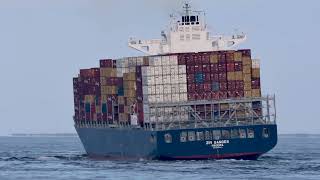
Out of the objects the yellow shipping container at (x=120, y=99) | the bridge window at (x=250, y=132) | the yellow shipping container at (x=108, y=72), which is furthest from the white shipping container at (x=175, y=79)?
the yellow shipping container at (x=108, y=72)

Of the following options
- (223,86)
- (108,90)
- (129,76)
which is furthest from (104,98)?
(223,86)

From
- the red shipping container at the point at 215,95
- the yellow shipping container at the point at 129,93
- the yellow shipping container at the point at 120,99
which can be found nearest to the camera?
the red shipping container at the point at 215,95

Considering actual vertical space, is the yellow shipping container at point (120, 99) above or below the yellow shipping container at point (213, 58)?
below

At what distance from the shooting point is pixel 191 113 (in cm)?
10144

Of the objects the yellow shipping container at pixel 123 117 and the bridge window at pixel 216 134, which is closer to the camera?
the bridge window at pixel 216 134

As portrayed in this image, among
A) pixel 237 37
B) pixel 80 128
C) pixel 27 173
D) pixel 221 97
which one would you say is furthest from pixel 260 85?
pixel 80 128

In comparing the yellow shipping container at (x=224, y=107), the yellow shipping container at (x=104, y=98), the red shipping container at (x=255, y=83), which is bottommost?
the yellow shipping container at (x=224, y=107)

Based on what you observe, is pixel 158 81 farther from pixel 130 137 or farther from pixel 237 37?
pixel 237 37

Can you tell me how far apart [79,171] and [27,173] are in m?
3.61

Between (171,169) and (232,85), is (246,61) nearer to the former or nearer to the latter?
(232,85)

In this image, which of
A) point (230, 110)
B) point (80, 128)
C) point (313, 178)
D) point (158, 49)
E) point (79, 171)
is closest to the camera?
point (313, 178)

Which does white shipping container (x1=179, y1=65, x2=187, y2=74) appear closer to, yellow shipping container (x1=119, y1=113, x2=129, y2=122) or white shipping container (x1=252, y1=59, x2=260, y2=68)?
white shipping container (x1=252, y1=59, x2=260, y2=68)

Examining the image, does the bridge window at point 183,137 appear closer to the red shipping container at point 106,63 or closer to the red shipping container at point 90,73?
the red shipping container at point 106,63

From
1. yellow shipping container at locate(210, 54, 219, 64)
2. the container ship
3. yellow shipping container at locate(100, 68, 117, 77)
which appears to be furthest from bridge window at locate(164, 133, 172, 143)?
yellow shipping container at locate(100, 68, 117, 77)
